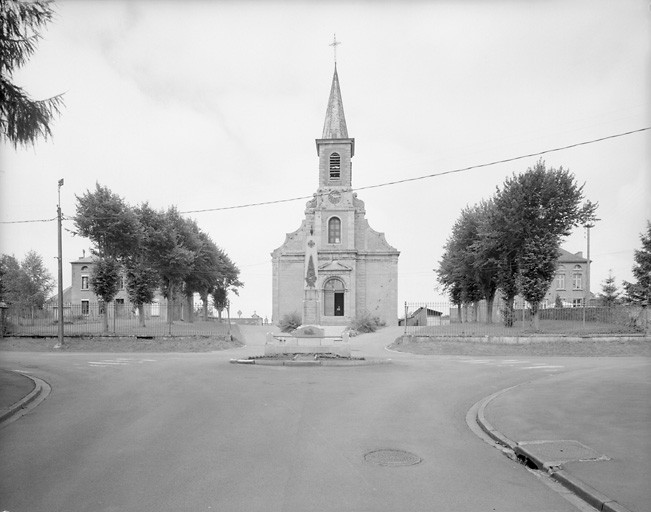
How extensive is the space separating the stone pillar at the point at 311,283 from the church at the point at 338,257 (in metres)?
16.6

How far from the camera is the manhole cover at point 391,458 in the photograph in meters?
6.45

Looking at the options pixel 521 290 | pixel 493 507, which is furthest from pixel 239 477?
pixel 521 290

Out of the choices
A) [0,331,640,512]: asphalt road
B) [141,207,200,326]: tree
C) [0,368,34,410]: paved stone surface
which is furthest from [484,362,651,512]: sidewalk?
[141,207,200,326]: tree

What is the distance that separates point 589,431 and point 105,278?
1151 inches

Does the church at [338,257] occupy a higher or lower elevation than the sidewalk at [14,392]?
higher

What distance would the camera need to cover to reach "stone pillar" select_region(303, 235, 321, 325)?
25.5 meters

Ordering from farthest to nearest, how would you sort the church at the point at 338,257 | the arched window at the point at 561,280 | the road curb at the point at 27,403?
the arched window at the point at 561,280
the church at the point at 338,257
the road curb at the point at 27,403

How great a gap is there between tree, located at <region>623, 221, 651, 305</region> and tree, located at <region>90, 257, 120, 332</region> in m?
38.3

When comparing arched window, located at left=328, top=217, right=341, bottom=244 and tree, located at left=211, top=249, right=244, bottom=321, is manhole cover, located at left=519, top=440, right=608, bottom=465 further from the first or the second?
tree, located at left=211, top=249, right=244, bottom=321

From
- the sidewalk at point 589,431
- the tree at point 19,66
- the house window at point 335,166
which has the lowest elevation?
the sidewalk at point 589,431

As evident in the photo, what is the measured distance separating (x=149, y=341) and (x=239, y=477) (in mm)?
23182

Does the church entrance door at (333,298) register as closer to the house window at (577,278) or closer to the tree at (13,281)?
the tree at (13,281)

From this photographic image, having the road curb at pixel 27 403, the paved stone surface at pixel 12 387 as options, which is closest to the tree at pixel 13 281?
the paved stone surface at pixel 12 387

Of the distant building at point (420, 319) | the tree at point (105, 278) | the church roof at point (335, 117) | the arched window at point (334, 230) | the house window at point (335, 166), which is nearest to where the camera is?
the tree at point (105, 278)
